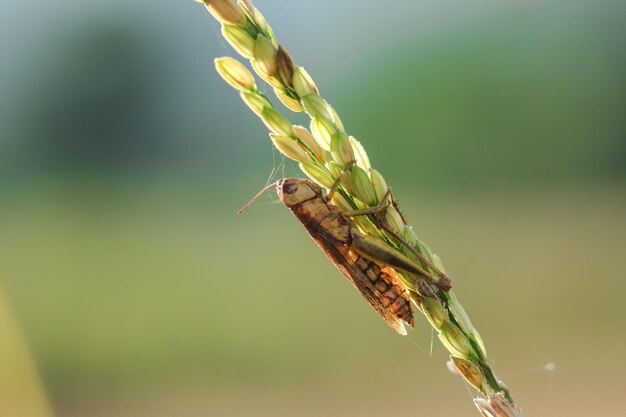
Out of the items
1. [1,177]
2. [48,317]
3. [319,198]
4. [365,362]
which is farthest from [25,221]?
[319,198]

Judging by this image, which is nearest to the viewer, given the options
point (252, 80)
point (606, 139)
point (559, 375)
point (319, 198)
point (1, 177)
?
point (252, 80)

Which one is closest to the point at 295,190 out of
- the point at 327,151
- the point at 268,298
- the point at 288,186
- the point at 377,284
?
the point at 288,186

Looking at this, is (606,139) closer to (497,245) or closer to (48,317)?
A: (497,245)

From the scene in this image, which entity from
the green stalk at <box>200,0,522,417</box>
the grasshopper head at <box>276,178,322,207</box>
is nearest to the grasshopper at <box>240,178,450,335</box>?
the grasshopper head at <box>276,178,322,207</box>

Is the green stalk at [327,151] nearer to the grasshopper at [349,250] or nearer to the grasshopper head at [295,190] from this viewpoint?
the grasshopper at [349,250]

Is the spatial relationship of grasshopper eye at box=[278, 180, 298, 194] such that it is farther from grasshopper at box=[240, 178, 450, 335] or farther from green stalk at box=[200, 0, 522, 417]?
green stalk at box=[200, 0, 522, 417]

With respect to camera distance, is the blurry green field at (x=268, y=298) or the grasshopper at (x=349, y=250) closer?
the grasshopper at (x=349, y=250)

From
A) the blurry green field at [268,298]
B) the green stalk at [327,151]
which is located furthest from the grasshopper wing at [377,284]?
the blurry green field at [268,298]
